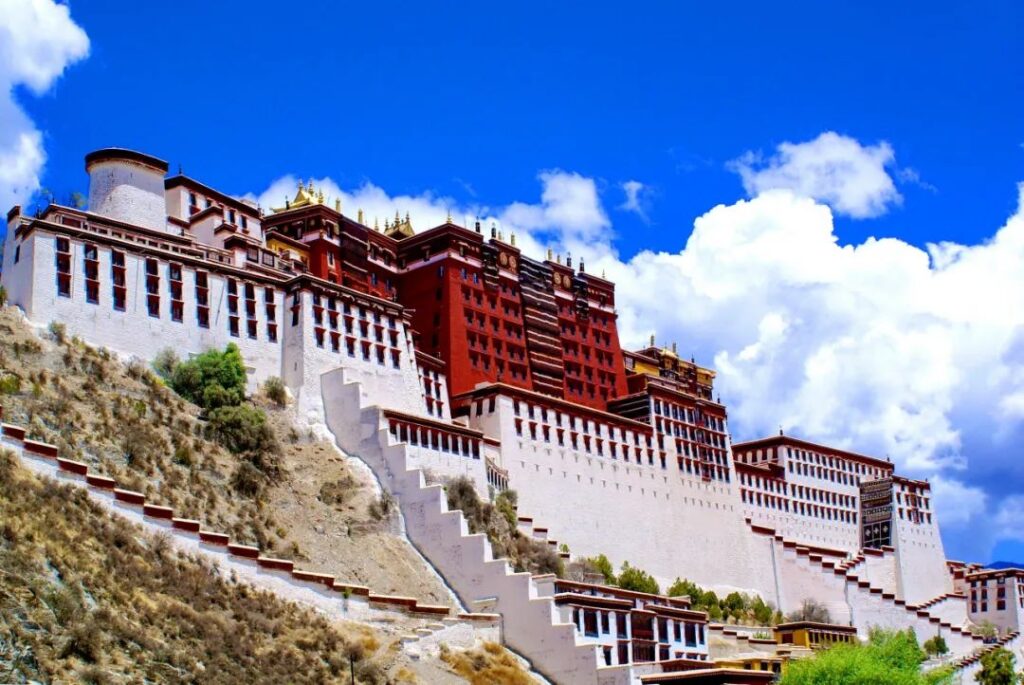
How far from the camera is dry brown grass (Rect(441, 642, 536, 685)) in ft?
165

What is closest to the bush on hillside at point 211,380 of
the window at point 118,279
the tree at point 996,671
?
the window at point 118,279

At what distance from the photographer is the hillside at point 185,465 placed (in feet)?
172

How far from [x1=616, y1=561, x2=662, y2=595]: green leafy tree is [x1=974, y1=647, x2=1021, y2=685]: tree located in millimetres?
19610

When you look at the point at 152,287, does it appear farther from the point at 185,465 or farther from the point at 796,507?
the point at 796,507

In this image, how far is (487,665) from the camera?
2042 inches

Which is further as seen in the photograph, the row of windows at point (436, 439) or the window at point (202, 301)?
the window at point (202, 301)

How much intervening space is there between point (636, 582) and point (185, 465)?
28.3 metres

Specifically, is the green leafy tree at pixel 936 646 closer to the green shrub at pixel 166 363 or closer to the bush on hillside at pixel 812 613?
the bush on hillside at pixel 812 613

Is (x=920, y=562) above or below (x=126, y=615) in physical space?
above

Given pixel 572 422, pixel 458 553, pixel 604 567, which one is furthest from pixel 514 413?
pixel 458 553

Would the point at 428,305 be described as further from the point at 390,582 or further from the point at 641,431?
the point at 390,582

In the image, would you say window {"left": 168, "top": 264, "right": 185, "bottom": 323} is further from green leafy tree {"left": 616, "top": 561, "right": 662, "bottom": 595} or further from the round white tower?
green leafy tree {"left": 616, "top": 561, "right": 662, "bottom": 595}

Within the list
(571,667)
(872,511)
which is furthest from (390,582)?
(872,511)

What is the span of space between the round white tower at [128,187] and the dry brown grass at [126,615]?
1215 inches
